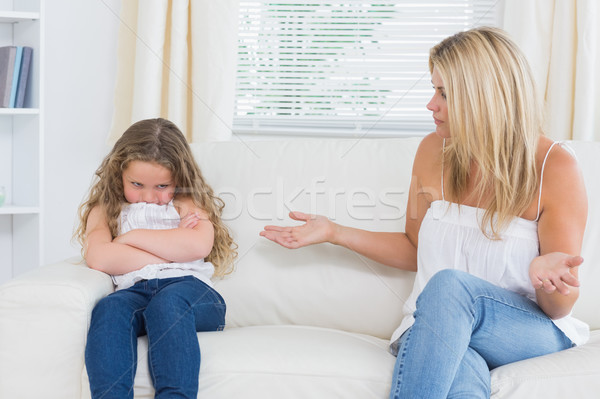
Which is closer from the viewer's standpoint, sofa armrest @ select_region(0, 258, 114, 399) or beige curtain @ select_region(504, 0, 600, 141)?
sofa armrest @ select_region(0, 258, 114, 399)

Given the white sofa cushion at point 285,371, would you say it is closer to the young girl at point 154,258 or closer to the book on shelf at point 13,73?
the young girl at point 154,258

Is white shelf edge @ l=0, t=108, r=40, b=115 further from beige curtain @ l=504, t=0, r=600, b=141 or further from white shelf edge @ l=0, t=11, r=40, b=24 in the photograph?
beige curtain @ l=504, t=0, r=600, b=141

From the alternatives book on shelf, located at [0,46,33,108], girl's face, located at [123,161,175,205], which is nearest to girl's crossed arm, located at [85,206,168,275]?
girl's face, located at [123,161,175,205]

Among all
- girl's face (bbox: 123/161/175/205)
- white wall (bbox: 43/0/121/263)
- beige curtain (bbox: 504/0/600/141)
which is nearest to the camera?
girl's face (bbox: 123/161/175/205)

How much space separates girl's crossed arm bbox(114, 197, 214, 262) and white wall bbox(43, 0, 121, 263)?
1.12m

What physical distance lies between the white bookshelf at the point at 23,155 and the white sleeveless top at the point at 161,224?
85 cm

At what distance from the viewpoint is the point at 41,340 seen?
1255 mm

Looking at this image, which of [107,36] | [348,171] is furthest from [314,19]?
[348,171]

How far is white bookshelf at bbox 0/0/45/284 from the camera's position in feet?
7.54

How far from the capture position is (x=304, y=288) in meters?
1.60

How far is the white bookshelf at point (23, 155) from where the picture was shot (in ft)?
7.54

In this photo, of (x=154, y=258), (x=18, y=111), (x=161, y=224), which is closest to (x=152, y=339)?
(x=154, y=258)

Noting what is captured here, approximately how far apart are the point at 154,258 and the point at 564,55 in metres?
1.62

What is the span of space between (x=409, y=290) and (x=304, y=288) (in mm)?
263
